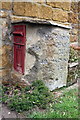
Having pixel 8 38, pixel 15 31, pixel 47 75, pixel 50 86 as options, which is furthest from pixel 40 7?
pixel 50 86

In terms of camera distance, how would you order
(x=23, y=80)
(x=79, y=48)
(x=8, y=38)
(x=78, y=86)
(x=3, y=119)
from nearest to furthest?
1. (x=3, y=119)
2. (x=23, y=80)
3. (x=8, y=38)
4. (x=78, y=86)
5. (x=79, y=48)

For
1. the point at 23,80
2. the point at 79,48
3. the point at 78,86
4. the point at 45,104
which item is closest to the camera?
the point at 45,104

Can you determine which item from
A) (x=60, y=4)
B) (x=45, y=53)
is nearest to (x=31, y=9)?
(x=60, y=4)

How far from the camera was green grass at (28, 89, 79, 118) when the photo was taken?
154 cm

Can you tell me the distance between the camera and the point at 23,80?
201 centimetres

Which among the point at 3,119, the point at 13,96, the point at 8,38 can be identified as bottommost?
the point at 3,119

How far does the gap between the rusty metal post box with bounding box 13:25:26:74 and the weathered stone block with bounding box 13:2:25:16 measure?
0.69 feet

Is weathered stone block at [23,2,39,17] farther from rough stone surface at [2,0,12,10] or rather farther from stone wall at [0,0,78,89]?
rough stone surface at [2,0,12,10]

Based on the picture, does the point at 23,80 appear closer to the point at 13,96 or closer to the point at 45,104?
the point at 13,96

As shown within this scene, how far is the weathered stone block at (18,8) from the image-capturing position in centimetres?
205

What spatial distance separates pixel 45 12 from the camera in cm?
213

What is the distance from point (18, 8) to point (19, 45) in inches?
21.7

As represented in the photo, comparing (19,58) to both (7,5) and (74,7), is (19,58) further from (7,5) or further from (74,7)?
(74,7)

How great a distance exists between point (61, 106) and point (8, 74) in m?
0.94
